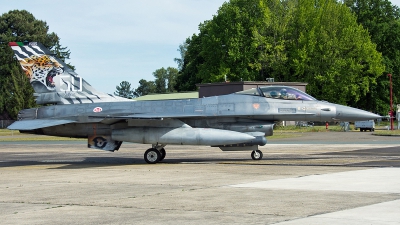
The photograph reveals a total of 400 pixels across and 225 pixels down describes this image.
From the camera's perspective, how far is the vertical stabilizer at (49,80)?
22125 mm

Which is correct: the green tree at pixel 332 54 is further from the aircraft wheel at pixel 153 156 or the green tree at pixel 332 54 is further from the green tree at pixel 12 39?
the aircraft wheel at pixel 153 156

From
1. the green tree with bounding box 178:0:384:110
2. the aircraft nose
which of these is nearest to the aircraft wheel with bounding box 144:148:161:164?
the aircraft nose

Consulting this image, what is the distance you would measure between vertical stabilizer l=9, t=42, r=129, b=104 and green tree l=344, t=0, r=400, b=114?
65.8m

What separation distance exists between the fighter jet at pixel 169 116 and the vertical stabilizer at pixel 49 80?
0.12 feet

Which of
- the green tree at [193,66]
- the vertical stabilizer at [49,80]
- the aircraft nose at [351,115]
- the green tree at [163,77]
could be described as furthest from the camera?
the green tree at [163,77]

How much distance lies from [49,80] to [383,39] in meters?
70.2

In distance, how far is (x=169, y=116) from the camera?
2017 cm

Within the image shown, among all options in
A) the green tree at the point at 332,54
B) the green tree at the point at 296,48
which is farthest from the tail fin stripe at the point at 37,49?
the green tree at the point at 332,54

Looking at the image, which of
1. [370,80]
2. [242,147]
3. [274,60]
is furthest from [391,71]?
[242,147]

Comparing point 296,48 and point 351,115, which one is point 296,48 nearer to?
point 296,48

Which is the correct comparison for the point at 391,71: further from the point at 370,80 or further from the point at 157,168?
the point at 157,168

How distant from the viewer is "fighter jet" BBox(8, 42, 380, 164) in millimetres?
20219

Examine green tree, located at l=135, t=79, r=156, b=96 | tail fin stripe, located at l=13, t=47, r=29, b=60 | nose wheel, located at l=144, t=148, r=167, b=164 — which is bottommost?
nose wheel, located at l=144, t=148, r=167, b=164

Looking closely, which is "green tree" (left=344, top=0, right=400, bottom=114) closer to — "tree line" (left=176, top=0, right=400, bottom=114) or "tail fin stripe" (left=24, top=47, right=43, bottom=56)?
"tree line" (left=176, top=0, right=400, bottom=114)
